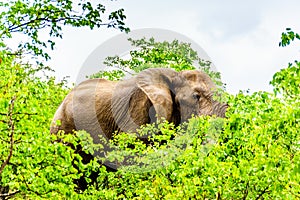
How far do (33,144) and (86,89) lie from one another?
8.08 metres

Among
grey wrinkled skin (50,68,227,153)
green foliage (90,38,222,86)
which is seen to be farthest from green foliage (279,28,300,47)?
green foliage (90,38,222,86)

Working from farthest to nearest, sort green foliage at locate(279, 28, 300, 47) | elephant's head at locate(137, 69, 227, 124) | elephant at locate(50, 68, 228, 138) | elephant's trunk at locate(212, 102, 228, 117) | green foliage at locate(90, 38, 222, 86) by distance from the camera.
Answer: green foliage at locate(90, 38, 222, 86)
elephant at locate(50, 68, 228, 138)
elephant's head at locate(137, 69, 227, 124)
elephant's trunk at locate(212, 102, 228, 117)
green foliage at locate(279, 28, 300, 47)

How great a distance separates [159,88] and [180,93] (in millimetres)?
553

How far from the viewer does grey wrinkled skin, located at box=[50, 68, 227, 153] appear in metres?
13.0

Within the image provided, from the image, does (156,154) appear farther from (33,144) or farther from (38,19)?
(38,19)

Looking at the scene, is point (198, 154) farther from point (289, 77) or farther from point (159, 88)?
point (159, 88)

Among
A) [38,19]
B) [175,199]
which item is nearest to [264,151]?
[175,199]

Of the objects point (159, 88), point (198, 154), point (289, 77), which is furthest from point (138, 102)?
point (289, 77)

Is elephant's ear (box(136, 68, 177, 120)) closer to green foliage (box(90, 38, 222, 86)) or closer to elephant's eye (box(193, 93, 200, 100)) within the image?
elephant's eye (box(193, 93, 200, 100))

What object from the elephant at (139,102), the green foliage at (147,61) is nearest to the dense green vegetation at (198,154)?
the elephant at (139,102)

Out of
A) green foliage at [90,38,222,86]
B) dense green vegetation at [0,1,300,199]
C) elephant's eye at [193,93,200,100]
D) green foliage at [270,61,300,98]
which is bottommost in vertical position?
dense green vegetation at [0,1,300,199]

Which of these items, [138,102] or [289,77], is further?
[138,102]

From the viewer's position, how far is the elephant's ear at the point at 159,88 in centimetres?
1280

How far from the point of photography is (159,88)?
43.5 feet
